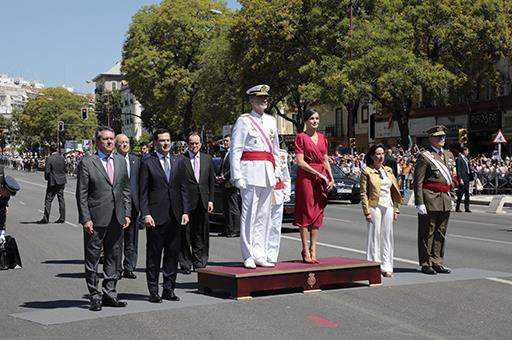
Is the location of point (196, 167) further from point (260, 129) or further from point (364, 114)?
point (364, 114)

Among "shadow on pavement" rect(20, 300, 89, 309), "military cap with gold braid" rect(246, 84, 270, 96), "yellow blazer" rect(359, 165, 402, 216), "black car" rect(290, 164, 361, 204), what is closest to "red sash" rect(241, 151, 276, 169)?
"military cap with gold braid" rect(246, 84, 270, 96)

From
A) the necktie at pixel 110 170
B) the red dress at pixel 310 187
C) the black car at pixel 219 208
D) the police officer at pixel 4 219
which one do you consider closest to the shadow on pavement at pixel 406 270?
the red dress at pixel 310 187

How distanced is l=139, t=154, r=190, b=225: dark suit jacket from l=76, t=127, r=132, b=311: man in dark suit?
0.70ft

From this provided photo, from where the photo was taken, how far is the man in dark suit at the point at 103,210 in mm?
8461

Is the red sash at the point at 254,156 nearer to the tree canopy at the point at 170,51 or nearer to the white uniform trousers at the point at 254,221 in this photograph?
the white uniform trousers at the point at 254,221

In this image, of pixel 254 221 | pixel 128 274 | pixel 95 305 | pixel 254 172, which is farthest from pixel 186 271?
pixel 95 305

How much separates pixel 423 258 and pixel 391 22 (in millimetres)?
34289

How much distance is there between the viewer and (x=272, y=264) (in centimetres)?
953

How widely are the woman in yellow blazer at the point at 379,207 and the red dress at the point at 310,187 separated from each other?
3.56 feet

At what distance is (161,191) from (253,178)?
1.08 metres

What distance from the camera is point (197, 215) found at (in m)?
11.5

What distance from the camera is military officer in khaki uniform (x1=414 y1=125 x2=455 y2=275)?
1082cm

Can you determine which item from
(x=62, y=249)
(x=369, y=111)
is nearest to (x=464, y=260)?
(x=62, y=249)

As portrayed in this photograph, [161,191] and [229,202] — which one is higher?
[161,191]
